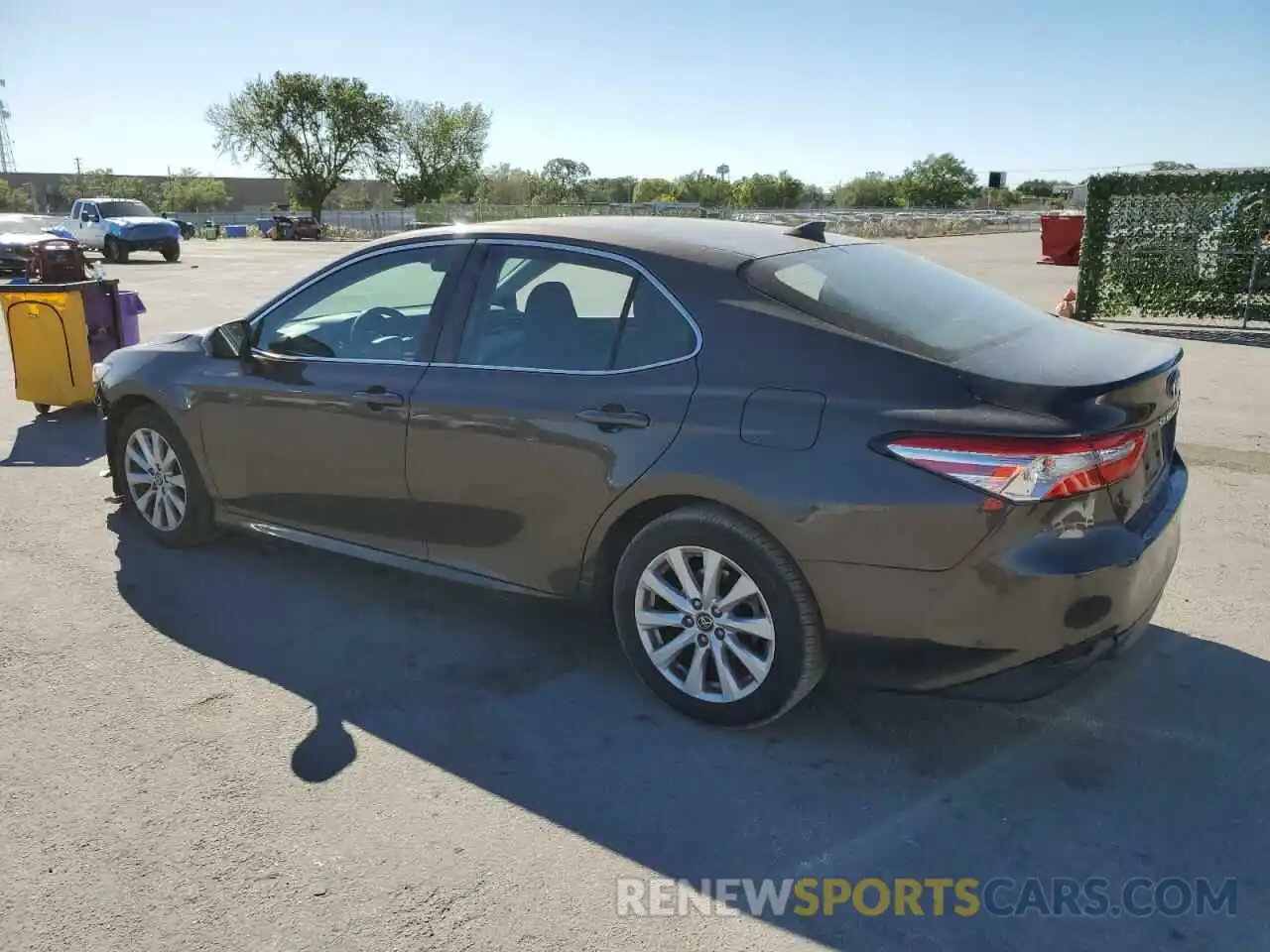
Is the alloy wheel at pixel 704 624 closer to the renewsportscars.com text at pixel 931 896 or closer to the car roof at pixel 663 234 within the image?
the renewsportscars.com text at pixel 931 896

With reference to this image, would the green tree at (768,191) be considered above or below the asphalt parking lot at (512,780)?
above

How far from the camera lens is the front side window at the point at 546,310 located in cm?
358

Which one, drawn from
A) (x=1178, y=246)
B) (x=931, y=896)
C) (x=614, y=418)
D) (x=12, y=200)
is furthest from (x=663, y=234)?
(x=12, y=200)

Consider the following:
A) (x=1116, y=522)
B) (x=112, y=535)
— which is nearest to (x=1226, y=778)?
(x=1116, y=522)

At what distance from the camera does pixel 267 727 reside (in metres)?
3.44

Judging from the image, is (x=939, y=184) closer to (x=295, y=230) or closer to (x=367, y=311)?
(x=295, y=230)

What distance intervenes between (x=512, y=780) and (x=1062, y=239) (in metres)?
25.3

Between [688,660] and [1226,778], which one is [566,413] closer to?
[688,660]

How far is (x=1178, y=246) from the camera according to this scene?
13.9 metres

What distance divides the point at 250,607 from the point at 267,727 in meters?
1.12

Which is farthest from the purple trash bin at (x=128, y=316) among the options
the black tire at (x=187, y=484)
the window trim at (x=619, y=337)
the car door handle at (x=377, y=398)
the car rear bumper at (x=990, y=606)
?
the car rear bumper at (x=990, y=606)

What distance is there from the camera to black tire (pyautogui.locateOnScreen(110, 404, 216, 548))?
15.9 feet

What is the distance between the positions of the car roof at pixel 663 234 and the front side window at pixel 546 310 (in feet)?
0.30

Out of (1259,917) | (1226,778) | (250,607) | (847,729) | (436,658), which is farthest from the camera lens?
(250,607)
